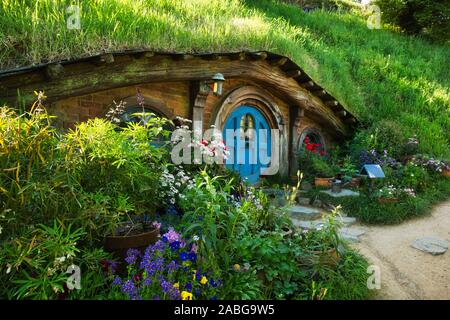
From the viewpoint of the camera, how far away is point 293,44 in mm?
9195

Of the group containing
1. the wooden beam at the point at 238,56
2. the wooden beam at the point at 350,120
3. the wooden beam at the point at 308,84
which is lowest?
the wooden beam at the point at 350,120

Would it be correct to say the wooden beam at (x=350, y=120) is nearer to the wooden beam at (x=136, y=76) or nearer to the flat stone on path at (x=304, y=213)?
the wooden beam at (x=136, y=76)

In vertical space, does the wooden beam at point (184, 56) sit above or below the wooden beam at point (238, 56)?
below

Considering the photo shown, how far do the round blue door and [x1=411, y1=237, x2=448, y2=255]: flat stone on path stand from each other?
3.38 meters

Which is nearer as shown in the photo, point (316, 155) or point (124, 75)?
point (124, 75)

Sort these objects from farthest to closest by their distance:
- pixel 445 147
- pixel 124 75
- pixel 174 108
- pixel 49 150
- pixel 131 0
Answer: pixel 445 147 → pixel 131 0 → pixel 174 108 → pixel 124 75 → pixel 49 150

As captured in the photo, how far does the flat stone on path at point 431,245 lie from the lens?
504 centimetres

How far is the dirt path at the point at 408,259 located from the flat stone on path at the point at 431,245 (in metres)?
0.07

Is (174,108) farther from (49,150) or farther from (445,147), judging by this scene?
(445,147)

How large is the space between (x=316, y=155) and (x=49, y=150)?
6744 mm

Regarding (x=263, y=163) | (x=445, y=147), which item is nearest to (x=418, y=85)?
(x=445, y=147)

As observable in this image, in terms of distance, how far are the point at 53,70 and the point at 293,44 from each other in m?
6.54

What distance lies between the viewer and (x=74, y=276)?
2.52m

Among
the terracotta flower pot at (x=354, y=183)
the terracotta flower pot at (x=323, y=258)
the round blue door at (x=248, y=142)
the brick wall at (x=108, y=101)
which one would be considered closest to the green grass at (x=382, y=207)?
the terracotta flower pot at (x=354, y=183)
